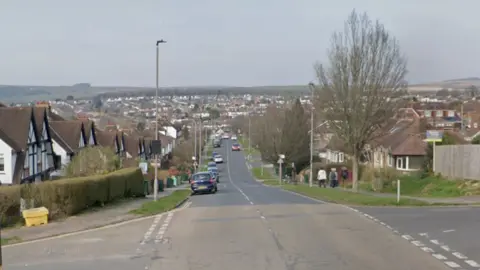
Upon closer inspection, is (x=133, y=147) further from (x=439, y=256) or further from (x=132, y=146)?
(x=439, y=256)

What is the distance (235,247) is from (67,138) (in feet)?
147

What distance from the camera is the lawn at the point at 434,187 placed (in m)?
34.2

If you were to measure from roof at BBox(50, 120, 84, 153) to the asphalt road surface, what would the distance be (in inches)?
1392

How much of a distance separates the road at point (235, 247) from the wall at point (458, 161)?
1642cm

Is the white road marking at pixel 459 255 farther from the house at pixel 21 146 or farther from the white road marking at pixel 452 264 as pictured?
the house at pixel 21 146

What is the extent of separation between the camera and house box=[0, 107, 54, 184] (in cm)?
4319

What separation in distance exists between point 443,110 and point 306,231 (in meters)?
112

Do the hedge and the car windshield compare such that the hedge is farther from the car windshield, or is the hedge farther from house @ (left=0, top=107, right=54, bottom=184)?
the car windshield

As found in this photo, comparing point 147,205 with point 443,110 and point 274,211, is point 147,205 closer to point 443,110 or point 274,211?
point 274,211

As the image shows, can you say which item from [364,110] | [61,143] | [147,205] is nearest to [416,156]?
[364,110]

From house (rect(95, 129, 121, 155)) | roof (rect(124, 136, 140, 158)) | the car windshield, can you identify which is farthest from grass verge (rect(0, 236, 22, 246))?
roof (rect(124, 136, 140, 158))

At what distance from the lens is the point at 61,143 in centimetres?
5559

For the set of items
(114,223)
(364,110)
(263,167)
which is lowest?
(263,167)

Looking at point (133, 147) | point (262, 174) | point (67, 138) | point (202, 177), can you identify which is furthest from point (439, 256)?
point (262, 174)
